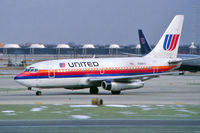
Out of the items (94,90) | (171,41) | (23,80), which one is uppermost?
(171,41)

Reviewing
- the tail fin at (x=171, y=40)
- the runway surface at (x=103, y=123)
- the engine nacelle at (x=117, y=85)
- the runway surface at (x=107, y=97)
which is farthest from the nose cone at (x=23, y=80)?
the runway surface at (x=103, y=123)

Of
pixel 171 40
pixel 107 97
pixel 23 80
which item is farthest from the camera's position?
pixel 171 40

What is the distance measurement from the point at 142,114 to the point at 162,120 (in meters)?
2.78

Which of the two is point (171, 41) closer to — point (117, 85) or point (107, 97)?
point (117, 85)

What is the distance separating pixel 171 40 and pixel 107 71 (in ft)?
27.1

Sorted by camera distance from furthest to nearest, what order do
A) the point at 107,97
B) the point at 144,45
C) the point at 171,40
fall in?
the point at 144,45 → the point at 171,40 → the point at 107,97

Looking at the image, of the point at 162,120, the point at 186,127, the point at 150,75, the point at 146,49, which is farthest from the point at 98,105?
the point at 146,49

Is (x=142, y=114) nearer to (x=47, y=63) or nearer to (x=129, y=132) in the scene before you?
(x=129, y=132)

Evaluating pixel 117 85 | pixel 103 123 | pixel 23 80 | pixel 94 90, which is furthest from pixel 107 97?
pixel 103 123

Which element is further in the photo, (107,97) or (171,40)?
(171,40)

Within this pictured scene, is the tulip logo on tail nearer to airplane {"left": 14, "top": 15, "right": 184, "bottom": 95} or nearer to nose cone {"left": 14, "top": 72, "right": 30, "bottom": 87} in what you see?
airplane {"left": 14, "top": 15, "right": 184, "bottom": 95}

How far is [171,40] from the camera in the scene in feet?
154

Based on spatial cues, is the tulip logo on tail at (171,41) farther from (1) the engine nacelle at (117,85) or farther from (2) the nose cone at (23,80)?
(2) the nose cone at (23,80)

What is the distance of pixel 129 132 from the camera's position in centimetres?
1897
